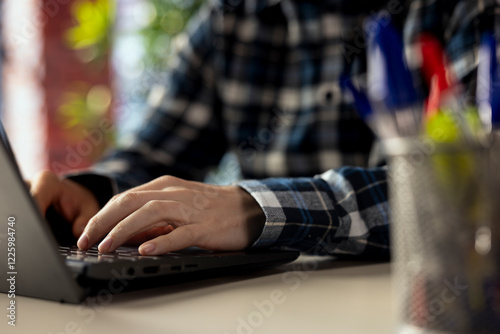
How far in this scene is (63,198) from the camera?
0.75m

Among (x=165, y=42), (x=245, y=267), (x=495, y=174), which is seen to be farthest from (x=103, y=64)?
(x=495, y=174)

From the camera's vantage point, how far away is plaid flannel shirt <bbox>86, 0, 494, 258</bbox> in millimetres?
986

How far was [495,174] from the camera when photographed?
26 centimetres

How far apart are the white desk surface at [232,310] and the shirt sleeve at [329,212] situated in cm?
6

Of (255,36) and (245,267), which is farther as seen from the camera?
(255,36)

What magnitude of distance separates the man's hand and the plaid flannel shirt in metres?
0.34

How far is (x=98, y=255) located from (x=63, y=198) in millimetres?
331

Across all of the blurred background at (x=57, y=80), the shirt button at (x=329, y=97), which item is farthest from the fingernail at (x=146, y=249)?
the blurred background at (x=57, y=80)

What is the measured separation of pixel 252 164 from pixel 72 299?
73 centimetres

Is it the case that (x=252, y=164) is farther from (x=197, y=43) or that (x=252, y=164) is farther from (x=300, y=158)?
(x=197, y=43)

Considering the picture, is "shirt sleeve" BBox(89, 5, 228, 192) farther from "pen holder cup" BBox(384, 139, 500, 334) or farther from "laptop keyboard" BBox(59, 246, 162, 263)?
"pen holder cup" BBox(384, 139, 500, 334)

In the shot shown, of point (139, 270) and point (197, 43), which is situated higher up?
point (197, 43)

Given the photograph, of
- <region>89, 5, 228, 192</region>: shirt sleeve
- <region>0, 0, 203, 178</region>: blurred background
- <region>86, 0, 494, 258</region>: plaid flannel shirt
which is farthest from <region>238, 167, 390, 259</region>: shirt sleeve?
<region>0, 0, 203, 178</region>: blurred background

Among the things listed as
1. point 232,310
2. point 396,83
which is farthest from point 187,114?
point 396,83
